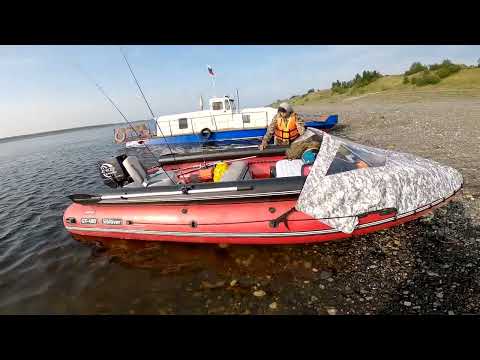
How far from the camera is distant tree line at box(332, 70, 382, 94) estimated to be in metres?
45.3

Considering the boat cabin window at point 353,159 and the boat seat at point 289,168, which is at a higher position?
the boat cabin window at point 353,159

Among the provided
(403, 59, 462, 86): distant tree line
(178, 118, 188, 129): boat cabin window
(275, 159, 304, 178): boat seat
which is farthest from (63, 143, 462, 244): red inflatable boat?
(403, 59, 462, 86): distant tree line

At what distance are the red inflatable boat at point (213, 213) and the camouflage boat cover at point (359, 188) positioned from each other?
0.18 metres

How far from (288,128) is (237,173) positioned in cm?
268

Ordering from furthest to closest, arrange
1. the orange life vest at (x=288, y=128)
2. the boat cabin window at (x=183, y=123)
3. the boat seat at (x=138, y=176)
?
1. the boat cabin window at (x=183, y=123)
2. the orange life vest at (x=288, y=128)
3. the boat seat at (x=138, y=176)

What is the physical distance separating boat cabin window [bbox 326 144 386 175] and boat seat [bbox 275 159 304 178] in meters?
1.12

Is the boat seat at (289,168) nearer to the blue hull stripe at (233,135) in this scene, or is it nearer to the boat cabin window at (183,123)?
the blue hull stripe at (233,135)

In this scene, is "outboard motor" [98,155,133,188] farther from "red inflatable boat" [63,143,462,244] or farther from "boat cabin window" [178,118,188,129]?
"boat cabin window" [178,118,188,129]

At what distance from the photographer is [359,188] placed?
4.12m

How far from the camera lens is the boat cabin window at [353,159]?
14.2 feet

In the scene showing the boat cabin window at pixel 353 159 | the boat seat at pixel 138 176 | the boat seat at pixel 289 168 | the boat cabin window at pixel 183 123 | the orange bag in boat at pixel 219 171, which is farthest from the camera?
the boat cabin window at pixel 183 123

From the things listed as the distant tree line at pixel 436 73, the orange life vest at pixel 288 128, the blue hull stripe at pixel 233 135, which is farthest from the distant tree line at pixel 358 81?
the orange life vest at pixel 288 128
